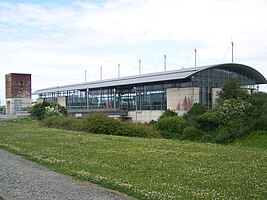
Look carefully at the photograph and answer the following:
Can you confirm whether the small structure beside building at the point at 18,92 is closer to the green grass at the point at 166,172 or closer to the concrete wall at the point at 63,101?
the concrete wall at the point at 63,101

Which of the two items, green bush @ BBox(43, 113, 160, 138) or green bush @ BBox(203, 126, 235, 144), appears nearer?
green bush @ BBox(43, 113, 160, 138)

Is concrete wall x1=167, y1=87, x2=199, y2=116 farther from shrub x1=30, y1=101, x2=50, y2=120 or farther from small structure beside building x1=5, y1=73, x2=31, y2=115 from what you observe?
small structure beside building x1=5, y1=73, x2=31, y2=115

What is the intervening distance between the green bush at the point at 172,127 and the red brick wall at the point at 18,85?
192 ft

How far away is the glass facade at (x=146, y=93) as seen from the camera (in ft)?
191

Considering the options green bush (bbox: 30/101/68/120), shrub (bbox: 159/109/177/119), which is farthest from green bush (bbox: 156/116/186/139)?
green bush (bbox: 30/101/68/120)

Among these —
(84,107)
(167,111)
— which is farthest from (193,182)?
(84,107)

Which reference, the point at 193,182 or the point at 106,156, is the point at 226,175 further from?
the point at 106,156

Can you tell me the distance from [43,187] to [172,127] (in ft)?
122

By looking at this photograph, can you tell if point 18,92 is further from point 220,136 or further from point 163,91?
point 220,136

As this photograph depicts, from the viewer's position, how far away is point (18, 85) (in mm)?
96438

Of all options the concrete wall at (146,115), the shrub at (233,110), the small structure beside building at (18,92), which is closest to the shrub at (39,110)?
the concrete wall at (146,115)

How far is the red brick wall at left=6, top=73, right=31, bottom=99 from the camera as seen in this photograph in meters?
95.3

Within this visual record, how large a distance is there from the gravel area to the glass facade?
44.9m

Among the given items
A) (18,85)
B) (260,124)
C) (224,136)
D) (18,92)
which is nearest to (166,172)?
(224,136)
